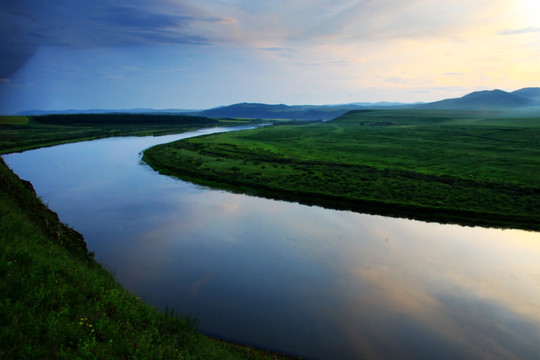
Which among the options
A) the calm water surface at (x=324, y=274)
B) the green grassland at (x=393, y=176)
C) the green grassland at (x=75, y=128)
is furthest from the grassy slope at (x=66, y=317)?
the green grassland at (x=75, y=128)

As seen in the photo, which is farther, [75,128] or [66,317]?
[75,128]

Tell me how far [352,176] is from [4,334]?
45.0 metres

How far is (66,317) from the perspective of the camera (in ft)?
27.6

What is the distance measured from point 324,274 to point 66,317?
15.8 meters

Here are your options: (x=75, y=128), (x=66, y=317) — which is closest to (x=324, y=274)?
(x=66, y=317)

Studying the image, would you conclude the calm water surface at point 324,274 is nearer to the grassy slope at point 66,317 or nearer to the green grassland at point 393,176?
the green grassland at point 393,176

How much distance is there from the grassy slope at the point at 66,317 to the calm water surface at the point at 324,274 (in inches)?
151

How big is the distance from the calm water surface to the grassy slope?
383cm

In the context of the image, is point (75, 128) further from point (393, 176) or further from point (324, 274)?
point (324, 274)

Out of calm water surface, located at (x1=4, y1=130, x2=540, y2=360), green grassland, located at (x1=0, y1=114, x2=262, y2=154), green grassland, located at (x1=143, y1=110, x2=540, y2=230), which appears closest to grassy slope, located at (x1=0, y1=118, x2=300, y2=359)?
calm water surface, located at (x1=4, y1=130, x2=540, y2=360)

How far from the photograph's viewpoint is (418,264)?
74.4 feet

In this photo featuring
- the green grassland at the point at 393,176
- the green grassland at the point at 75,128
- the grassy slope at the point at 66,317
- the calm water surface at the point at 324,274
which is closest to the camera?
the grassy slope at the point at 66,317

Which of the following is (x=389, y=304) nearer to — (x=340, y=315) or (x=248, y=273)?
(x=340, y=315)

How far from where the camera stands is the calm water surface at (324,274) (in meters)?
15.2
